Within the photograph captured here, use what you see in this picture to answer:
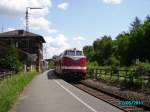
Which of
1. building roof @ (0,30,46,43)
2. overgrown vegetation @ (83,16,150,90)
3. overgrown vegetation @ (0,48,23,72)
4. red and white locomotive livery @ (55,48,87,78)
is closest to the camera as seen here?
overgrown vegetation @ (83,16,150,90)

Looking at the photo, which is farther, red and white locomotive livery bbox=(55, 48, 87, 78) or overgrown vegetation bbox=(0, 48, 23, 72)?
overgrown vegetation bbox=(0, 48, 23, 72)

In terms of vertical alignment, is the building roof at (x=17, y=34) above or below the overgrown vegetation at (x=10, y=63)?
above

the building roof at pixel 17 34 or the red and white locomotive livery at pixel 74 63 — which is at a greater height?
the building roof at pixel 17 34

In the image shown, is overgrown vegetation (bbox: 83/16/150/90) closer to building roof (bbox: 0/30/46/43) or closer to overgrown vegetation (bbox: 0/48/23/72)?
overgrown vegetation (bbox: 0/48/23/72)

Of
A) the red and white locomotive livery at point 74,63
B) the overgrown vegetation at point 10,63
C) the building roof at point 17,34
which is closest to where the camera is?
the red and white locomotive livery at point 74,63

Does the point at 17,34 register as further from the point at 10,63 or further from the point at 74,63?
the point at 74,63

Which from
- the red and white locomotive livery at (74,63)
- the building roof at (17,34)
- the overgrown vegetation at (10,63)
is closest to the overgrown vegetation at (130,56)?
the red and white locomotive livery at (74,63)

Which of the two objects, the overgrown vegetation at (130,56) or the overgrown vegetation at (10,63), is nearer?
the overgrown vegetation at (130,56)

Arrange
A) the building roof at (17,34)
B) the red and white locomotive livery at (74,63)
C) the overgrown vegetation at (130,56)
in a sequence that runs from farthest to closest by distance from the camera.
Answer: the building roof at (17,34) < the red and white locomotive livery at (74,63) < the overgrown vegetation at (130,56)

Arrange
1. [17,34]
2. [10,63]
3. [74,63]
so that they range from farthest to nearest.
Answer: [17,34] < [10,63] < [74,63]

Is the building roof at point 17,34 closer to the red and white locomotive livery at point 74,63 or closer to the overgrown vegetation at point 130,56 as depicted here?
the overgrown vegetation at point 130,56

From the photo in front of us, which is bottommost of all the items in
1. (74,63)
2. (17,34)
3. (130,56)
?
(74,63)

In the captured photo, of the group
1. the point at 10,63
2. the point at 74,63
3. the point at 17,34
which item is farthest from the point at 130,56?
the point at 74,63

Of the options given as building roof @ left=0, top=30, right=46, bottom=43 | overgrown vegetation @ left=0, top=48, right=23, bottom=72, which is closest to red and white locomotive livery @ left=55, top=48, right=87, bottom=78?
overgrown vegetation @ left=0, top=48, right=23, bottom=72
